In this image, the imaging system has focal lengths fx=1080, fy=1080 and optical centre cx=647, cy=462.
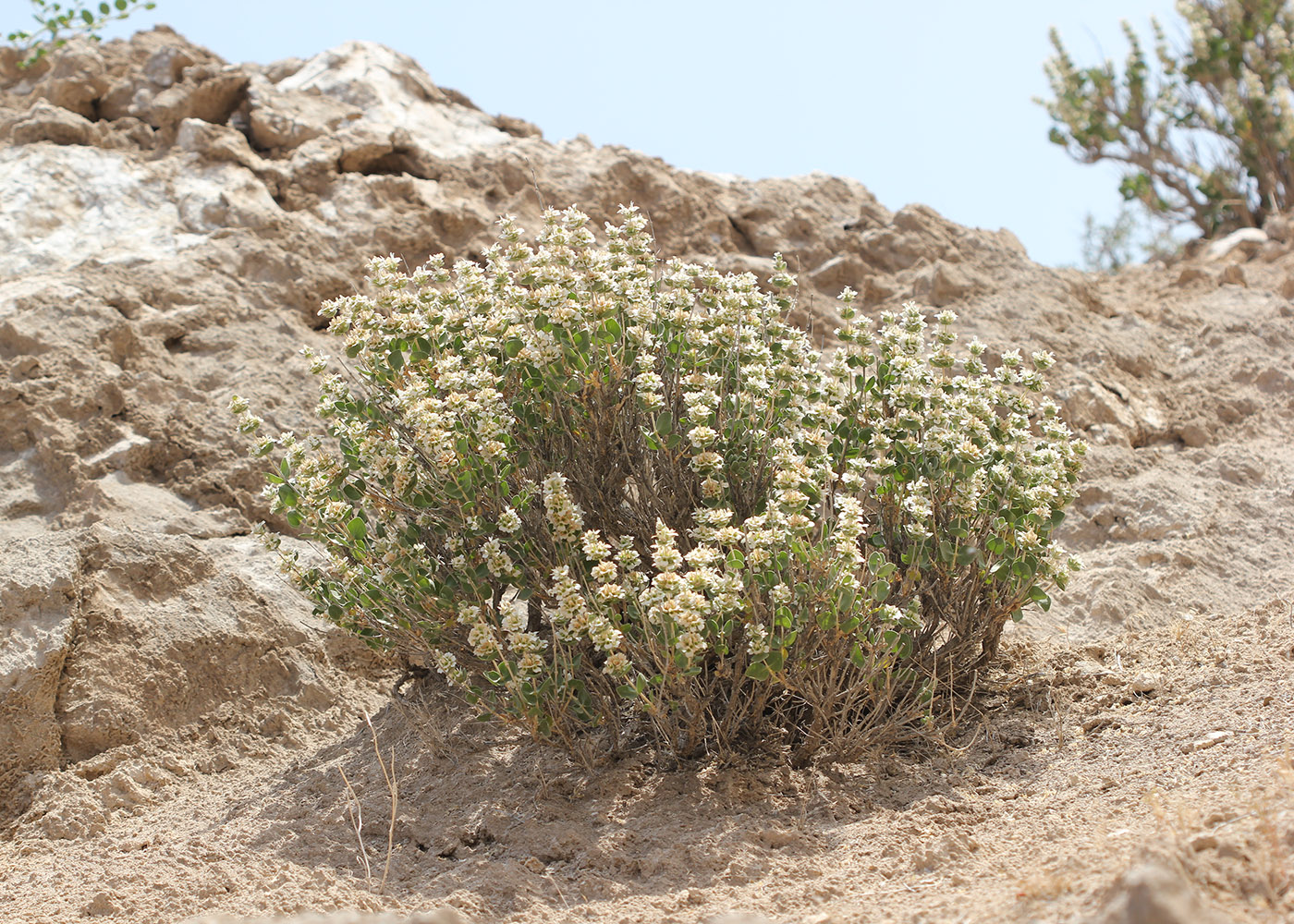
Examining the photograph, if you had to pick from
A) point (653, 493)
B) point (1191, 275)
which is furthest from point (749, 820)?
point (1191, 275)

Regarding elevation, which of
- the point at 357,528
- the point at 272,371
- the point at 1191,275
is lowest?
the point at 357,528

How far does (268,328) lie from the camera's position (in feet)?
17.3

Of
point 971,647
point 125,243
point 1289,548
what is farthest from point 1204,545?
point 125,243

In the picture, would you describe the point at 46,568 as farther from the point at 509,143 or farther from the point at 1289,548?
the point at 1289,548

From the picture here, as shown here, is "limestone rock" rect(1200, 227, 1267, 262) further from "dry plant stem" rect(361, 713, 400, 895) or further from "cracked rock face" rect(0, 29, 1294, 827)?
"dry plant stem" rect(361, 713, 400, 895)

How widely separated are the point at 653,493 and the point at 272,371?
244 cm

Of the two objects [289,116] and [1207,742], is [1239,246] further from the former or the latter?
[289,116]

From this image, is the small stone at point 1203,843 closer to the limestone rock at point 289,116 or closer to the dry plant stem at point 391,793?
the dry plant stem at point 391,793

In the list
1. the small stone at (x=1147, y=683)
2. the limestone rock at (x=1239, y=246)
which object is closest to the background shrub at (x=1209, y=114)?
the limestone rock at (x=1239, y=246)

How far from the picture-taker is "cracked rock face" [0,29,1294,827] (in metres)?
4.00

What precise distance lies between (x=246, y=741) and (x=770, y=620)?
80.4 inches

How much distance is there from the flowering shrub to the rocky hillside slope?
0.60m

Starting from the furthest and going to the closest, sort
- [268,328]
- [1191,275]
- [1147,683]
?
1. [1191,275]
2. [268,328]
3. [1147,683]

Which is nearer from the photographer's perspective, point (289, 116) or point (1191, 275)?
point (289, 116)
